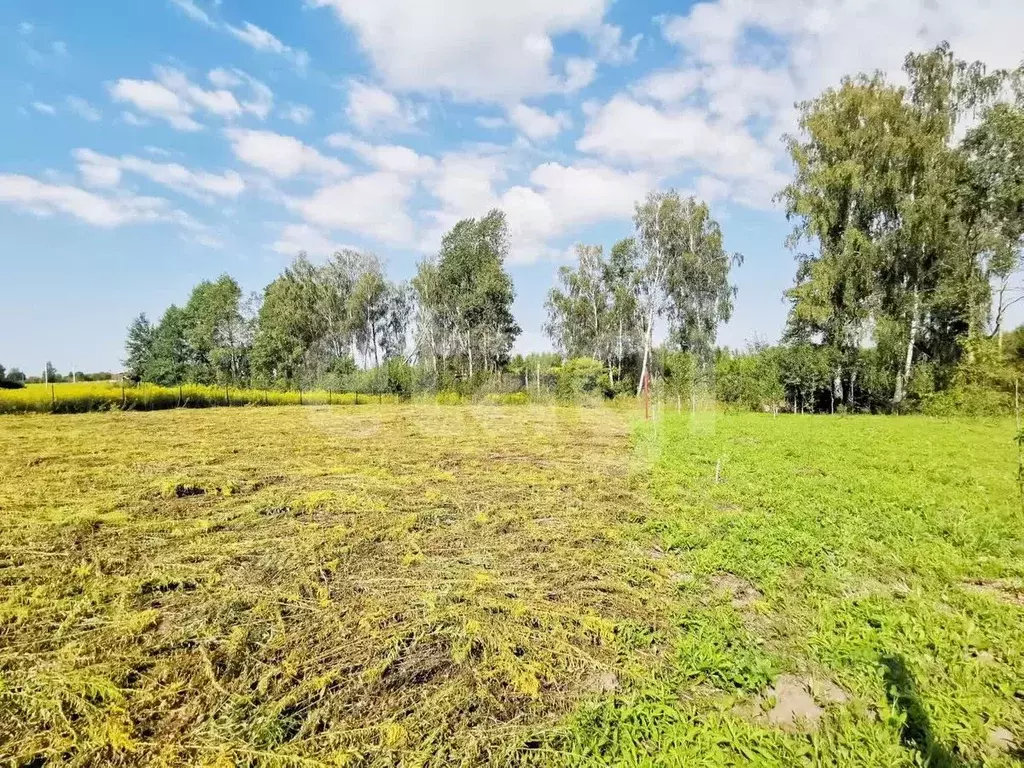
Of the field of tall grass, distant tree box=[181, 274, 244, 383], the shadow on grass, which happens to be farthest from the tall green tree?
distant tree box=[181, 274, 244, 383]

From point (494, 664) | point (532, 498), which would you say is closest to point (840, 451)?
point (532, 498)

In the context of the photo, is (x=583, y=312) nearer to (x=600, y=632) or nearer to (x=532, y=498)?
(x=532, y=498)

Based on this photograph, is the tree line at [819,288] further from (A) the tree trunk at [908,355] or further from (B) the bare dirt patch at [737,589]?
(B) the bare dirt patch at [737,589]

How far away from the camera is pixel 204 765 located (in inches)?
70.8

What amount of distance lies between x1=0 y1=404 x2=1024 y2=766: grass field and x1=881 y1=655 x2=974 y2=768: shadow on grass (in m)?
0.01

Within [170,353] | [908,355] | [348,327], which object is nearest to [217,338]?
[170,353]

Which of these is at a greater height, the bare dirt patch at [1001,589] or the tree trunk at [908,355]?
the tree trunk at [908,355]

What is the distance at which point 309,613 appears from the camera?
2.99 meters

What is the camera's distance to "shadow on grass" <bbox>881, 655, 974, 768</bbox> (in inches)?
73.7

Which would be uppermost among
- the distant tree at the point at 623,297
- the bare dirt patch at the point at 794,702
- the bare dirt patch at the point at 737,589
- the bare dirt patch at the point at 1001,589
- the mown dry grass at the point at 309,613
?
the distant tree at the point at 623,297

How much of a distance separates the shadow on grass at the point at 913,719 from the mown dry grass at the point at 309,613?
1.09 meters

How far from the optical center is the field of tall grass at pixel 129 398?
52.1 feet

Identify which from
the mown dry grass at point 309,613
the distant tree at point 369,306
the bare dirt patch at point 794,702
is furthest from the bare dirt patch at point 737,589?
the distant tree at point 369,306

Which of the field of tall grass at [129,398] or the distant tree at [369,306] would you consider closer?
the field of tall grass at [129,398]
